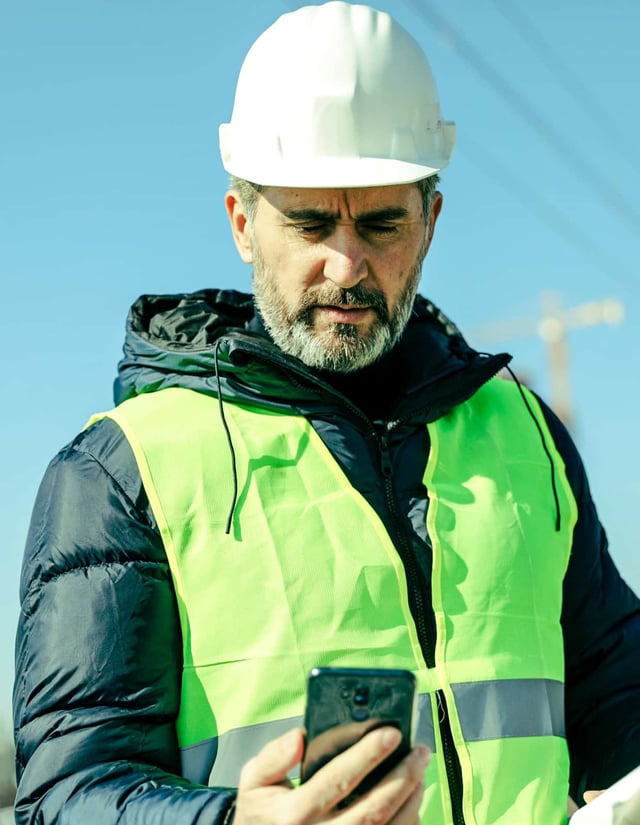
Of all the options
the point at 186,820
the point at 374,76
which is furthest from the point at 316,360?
the point at 186,820

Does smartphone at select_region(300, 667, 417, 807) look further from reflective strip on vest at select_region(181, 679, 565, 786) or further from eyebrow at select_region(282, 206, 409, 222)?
eyebrow at select_region(282, 206, 409, 222)

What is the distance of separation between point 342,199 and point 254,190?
0.28m

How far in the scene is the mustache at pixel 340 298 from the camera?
2.97 meters

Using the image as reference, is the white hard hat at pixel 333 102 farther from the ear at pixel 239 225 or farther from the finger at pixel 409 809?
the finger at pixel 409 809

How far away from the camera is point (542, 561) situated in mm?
2955

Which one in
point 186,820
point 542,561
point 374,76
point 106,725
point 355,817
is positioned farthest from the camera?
point 374,76

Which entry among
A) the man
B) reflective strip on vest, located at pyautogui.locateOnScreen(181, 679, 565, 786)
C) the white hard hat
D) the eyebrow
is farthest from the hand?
the white hard hat

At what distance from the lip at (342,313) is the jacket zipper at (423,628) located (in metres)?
0.33

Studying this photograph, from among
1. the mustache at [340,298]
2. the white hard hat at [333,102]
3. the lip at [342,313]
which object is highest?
the white hard hat at [333,102]

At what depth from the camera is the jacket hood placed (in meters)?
2.90

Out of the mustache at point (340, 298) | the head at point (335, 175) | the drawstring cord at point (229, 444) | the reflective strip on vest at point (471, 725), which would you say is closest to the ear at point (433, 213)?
the head at point (335, 175)

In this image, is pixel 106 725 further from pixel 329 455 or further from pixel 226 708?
pixel 329 455

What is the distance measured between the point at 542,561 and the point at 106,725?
1138 millimetres

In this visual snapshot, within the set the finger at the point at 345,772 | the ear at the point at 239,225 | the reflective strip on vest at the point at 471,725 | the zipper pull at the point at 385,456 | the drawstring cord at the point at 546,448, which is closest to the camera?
the finger at the point at 345,772
